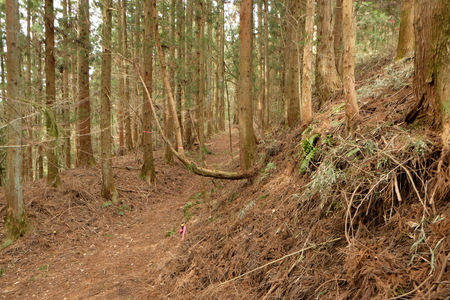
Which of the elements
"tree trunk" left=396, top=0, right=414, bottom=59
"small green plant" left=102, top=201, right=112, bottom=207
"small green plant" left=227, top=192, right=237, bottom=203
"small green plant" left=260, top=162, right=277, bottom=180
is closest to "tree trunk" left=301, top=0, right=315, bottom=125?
"small green plant" left=260, top=162, right=277, bottom=180

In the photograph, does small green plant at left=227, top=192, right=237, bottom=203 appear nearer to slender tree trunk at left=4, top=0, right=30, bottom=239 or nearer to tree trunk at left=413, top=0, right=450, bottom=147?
tree trunk at left=413, top=0, right=450, bottom=147

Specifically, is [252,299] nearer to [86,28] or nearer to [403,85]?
[403,85]

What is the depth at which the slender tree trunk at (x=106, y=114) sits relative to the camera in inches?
326

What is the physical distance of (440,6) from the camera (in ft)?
8.31

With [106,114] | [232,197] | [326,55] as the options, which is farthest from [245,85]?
[106,114]

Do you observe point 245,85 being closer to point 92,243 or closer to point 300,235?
point 300,235

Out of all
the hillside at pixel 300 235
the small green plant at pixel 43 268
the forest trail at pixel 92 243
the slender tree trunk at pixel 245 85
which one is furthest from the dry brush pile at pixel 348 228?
the small green plant at pixel 43 268

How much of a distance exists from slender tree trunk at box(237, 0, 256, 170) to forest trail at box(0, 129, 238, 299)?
2.39m

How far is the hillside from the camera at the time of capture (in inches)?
85.1

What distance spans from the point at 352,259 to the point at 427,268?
512 mm

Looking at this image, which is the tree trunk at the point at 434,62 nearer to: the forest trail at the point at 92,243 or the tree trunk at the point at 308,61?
the tree trunk at the point at 308,61

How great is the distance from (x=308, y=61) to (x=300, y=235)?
3.41 m

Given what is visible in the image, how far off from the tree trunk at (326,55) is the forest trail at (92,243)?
466cm

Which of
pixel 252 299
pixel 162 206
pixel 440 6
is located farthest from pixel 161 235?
pixel 440 6
